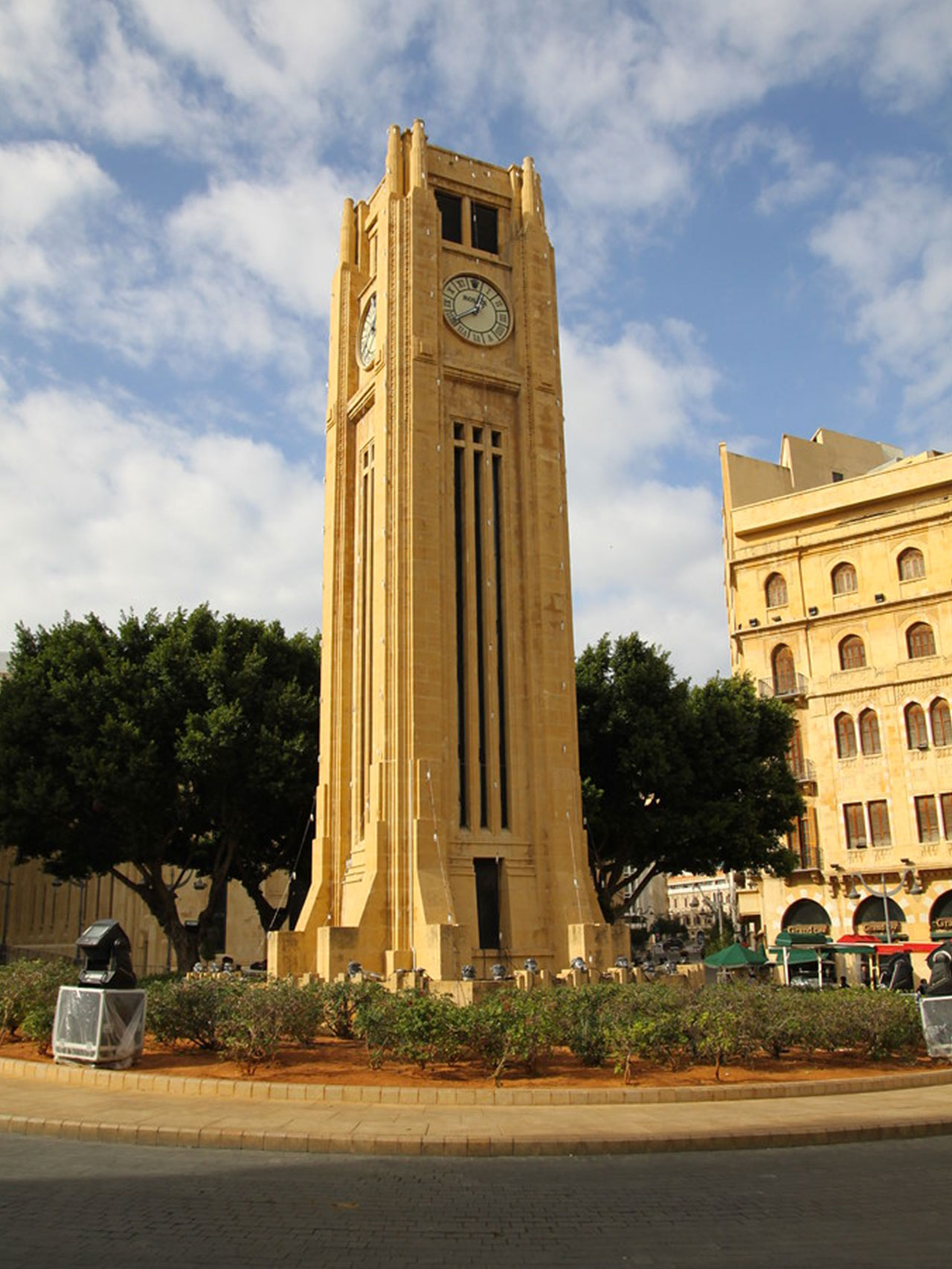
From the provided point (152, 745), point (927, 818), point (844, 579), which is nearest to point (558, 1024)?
point (152, 745)

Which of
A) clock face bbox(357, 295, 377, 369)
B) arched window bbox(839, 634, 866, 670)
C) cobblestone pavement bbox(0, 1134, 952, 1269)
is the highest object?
clock face bbox(357, 295, 377, 369)

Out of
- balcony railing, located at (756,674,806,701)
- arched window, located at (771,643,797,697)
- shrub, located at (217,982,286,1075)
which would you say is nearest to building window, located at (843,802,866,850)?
balcony railing, located at (756,674,806,701)

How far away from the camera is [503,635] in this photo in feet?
100

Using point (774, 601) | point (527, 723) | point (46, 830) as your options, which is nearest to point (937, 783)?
point (774, 601)

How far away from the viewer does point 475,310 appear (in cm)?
3275

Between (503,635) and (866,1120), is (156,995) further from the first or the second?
(503,635)

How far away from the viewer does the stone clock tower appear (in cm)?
2705

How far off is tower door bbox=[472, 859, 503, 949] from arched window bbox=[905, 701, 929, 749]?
25452 mm

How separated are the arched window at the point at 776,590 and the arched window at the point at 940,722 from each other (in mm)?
8954

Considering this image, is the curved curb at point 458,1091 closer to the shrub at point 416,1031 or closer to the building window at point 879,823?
the shrub at point 416,1031

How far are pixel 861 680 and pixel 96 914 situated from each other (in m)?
39.7

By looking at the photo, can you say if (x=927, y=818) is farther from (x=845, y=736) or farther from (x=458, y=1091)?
(x=458, y=1091)

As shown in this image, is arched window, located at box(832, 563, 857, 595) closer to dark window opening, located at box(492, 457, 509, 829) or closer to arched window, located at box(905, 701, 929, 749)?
arched window, located at box(905, 701, 929, 749)

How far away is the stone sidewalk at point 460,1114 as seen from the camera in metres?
10.7
